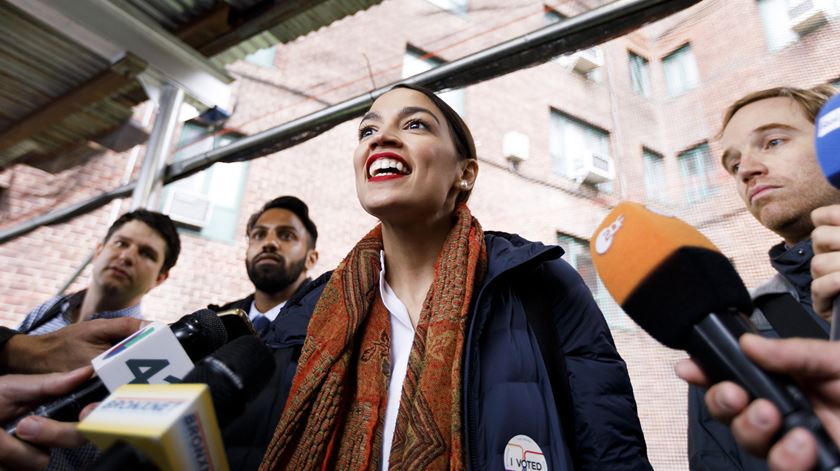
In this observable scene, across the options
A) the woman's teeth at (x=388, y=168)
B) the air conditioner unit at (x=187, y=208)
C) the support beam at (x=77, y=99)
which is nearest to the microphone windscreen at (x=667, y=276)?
the woman's teeth at (x=388, y=168)

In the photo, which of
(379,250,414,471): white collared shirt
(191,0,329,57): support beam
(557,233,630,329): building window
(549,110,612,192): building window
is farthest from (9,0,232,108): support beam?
(557,233,630,329): building window

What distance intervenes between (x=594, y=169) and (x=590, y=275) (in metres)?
0.59

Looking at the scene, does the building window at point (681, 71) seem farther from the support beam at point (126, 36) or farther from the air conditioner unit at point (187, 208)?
the air conditioner unit at point (187, 208)

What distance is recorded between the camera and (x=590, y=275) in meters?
2.62

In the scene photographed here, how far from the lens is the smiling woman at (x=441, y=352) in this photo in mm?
1091

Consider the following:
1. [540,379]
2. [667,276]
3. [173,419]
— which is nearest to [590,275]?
[540,379]

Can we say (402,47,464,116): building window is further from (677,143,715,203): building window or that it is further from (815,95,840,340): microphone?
(815,95,840,340): microphone

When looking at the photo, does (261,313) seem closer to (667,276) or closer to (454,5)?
(454,5)

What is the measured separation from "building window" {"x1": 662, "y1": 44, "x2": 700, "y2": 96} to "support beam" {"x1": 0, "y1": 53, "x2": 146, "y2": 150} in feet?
9.94

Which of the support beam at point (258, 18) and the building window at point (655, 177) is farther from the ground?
the support beam at point (258, 18)

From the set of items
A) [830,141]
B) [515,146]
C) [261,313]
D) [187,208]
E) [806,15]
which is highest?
[187,208]

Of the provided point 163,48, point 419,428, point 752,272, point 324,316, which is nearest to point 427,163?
point 324,316

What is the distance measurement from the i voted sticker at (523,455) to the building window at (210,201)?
15.7 ft

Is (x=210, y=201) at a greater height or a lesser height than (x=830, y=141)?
greater
